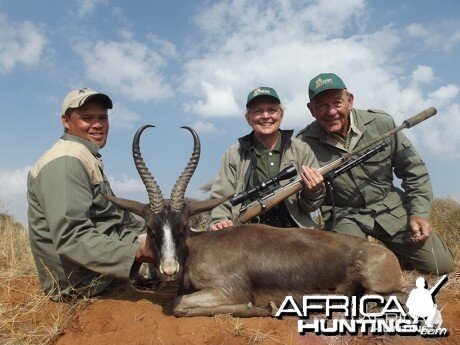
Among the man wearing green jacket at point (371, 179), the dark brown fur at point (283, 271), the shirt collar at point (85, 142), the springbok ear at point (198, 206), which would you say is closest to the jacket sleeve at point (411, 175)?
the man wearing green jacket at point (371, 179)

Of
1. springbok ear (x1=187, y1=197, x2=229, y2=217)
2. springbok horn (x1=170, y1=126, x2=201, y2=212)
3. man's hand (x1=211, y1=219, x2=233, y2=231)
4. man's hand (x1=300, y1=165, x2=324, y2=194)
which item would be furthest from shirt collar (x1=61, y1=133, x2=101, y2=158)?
man's hand (x1=300, y1=165, x2=324, y2=194)

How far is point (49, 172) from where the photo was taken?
5.27m

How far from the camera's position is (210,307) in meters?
5.00

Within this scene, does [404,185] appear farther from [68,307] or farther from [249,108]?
[68,307]

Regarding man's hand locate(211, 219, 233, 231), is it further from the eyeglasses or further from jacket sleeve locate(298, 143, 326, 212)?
the eyeglasses

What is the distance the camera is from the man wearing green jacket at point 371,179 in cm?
743

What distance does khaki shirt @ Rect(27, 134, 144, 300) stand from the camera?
504 cm

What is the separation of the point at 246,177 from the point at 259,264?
2368 millimetres

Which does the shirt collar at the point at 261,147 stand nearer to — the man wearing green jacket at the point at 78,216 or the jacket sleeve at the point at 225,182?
the jacket sleeve at the point at 225,182

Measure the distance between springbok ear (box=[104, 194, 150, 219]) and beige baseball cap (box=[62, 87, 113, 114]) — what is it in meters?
1.34

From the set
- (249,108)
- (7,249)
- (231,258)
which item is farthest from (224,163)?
(7,249)

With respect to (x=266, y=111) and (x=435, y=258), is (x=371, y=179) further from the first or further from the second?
(x=266, y=111)

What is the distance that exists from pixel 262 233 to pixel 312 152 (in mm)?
2500

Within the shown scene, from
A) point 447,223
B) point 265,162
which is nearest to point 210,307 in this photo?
point 265,162
